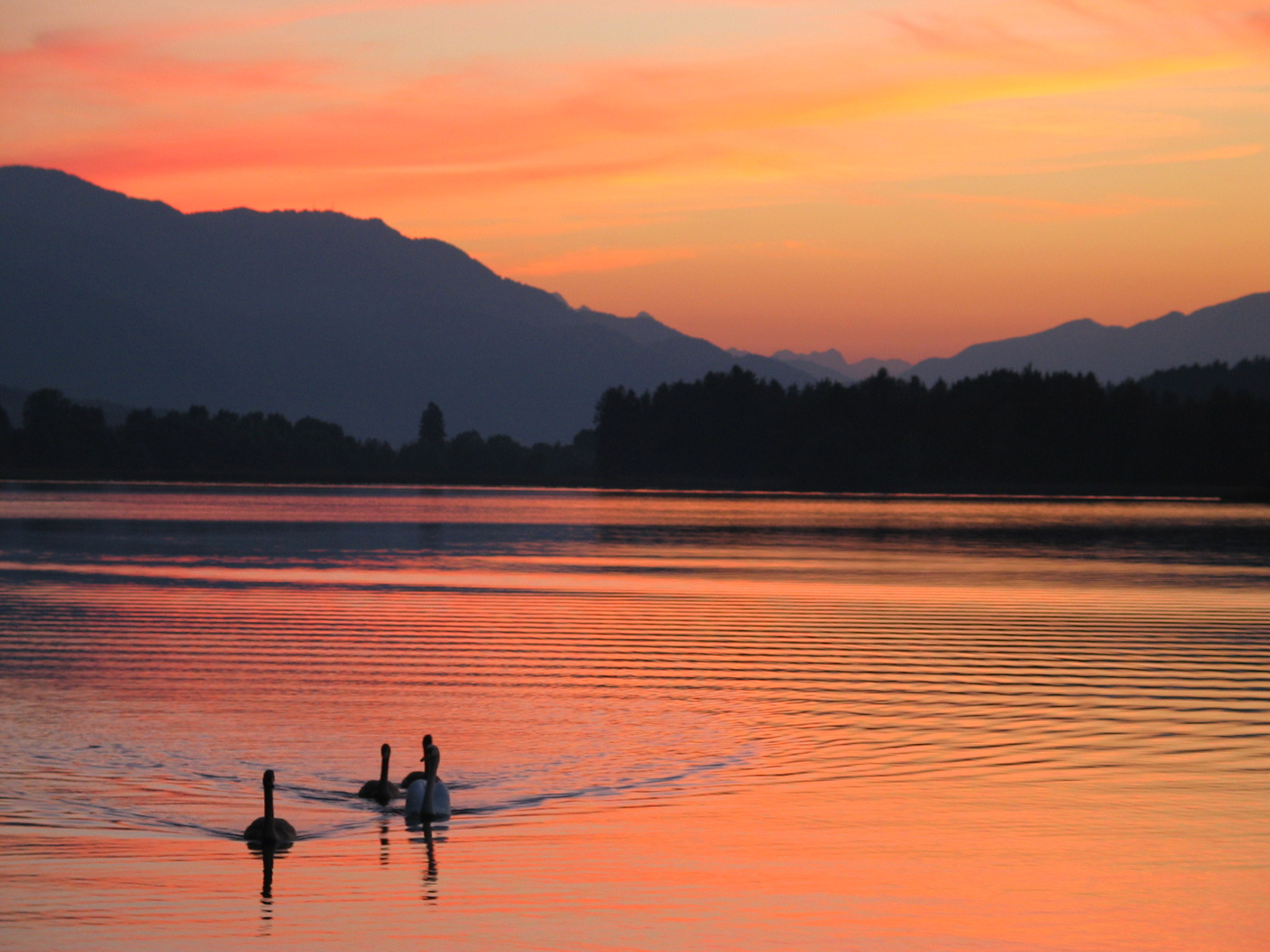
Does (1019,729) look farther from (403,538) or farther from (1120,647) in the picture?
(403,538)

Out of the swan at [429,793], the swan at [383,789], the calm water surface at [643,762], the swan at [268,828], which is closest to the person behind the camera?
the calm water surface at [643,762]

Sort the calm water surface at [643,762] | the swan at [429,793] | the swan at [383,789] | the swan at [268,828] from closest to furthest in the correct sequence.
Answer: the calm water surface at [643,762] < the swan at [268,828] < the swan at [429,793] < the swan at [383,789]

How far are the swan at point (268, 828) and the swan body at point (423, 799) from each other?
1863mm

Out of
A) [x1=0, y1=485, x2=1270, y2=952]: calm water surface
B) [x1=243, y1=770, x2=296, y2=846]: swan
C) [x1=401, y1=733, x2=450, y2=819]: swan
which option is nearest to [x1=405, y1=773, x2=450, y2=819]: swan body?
[x1=401, y1=733, x2=450, y2=819]: swan

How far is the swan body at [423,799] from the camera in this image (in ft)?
59.3

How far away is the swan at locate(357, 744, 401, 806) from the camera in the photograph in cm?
1902

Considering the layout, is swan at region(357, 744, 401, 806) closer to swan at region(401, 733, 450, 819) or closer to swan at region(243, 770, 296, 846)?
swan at region(401, 733, 450, 819)

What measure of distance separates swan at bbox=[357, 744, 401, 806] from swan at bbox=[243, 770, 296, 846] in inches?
93.3

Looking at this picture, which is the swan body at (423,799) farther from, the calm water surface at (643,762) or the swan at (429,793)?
the calm water surface at (643,762)

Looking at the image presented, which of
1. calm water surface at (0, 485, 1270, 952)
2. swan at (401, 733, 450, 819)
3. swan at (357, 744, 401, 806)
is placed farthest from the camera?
swan at (357, 744, 401, 806)

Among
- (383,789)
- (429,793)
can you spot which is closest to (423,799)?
(429,793)

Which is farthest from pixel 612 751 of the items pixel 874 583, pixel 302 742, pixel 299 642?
pixel 874 583

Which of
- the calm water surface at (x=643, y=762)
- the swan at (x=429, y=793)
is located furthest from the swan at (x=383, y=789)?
the swan at (x=429, y=793)

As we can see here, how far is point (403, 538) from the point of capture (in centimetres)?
8125
